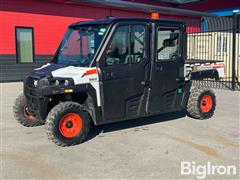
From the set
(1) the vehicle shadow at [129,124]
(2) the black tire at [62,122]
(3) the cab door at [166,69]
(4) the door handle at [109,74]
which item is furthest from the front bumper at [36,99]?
(3) the cab door at [166,69]

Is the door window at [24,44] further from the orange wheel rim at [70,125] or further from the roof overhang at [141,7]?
the orange wheel rim at [70,125]

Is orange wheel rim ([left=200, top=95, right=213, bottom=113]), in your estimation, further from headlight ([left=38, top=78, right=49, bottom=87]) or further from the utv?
headlight ([left=38, top=78, right=49, bottom=87])

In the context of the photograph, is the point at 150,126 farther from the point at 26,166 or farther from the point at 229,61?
the point at 229,61

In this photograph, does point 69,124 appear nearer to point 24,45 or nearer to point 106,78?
point 106,78

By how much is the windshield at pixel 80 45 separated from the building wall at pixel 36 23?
877 centimetres

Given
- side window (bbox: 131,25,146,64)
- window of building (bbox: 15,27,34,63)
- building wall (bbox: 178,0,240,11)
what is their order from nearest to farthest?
1. side window (bbox: 131,25,146,64)
2. window of building (bbox: 15,27,34,63)
3. building wall (bbox: 178,0,240,11)

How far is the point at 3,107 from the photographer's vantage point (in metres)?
8.78

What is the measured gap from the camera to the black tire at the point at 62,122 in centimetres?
515

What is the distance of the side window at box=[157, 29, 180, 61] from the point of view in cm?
620

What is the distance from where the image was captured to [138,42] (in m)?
5.91

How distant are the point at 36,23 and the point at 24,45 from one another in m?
1.16

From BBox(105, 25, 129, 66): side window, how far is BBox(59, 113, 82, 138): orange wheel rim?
108 cm

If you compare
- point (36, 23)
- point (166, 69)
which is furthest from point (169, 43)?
point (36, 23)

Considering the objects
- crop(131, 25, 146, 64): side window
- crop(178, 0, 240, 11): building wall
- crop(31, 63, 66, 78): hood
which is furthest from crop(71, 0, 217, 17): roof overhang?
crop(31, 63, 66, 78): hood
